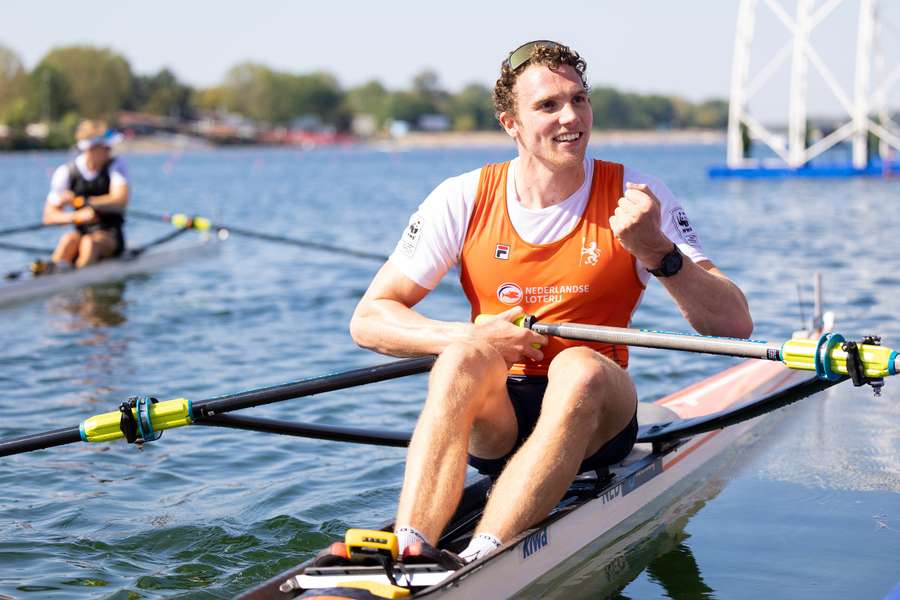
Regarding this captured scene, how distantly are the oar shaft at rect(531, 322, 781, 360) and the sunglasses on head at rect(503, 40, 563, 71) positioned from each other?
35.5 inches

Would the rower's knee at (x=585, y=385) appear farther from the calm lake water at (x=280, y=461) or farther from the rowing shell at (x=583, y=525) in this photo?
the calm lake water at (x=280, y=461)

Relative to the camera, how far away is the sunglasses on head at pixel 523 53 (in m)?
3.93

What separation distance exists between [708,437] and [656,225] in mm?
2121

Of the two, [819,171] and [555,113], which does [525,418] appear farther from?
[819,171]

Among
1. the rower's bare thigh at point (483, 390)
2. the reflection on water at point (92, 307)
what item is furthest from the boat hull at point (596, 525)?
the reflection on water at point (92, 307)

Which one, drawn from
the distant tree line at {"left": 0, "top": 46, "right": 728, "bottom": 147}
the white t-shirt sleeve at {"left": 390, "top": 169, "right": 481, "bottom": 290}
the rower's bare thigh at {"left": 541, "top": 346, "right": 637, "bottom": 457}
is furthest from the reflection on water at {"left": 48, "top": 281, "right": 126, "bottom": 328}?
the distant tree line at {"left": 0, "top": 46, "right": 728, "bottom": 147}

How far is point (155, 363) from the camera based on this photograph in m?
8.80

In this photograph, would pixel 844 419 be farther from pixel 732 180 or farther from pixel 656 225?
pixel 732 180

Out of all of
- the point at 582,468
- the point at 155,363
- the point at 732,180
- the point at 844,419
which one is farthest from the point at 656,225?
the point at 732,180

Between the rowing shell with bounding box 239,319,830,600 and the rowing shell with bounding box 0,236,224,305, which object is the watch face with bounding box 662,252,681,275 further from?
the rowing shell with bounding box 0,236,224,305

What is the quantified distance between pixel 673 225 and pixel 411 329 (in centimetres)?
98

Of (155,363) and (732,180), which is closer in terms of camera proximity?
(155,363)

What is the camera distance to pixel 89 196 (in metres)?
11.9

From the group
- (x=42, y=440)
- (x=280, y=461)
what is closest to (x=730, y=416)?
(x=280, y=461)
